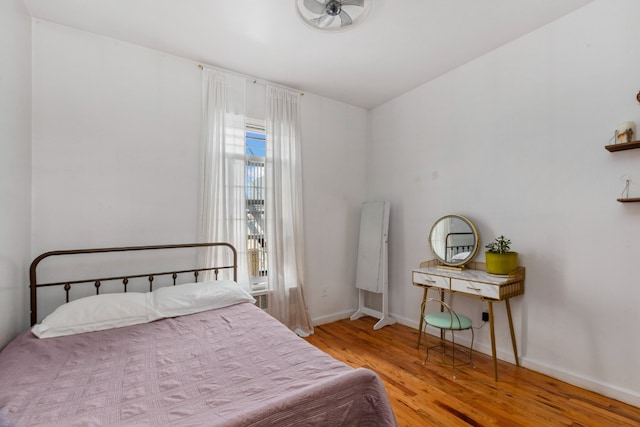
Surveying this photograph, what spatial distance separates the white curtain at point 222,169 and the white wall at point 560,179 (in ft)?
7.36

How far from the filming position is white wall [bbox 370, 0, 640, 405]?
81.7 inches

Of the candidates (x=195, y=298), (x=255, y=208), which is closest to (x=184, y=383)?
(x=195, y=298)

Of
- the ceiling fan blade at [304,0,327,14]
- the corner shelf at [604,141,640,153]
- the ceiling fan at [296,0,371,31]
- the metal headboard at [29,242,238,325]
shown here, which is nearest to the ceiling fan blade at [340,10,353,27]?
the ceiling fan at [296,0,371,31]

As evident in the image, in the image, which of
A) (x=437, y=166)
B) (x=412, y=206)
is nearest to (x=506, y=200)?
(x=437, y=166)

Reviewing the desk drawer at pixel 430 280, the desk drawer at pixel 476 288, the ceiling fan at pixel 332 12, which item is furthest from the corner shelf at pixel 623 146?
the ceiling fan at pixel 332 12

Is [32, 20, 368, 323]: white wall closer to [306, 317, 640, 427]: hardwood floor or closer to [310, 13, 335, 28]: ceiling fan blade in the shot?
[310, 13, 335, 28]: ceiling fan blade

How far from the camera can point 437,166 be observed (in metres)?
3.31

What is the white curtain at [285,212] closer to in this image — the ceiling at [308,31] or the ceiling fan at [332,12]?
the ceiling at [308,31]

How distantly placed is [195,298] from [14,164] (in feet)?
4.83

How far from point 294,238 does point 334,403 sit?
2273 mm

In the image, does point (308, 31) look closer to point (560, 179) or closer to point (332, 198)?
point (332, 198)

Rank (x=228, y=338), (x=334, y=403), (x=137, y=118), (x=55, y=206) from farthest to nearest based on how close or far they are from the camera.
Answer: (x=137, y=118)
(x=55, y=206)
(x=228, y=338)
(x=334, y=403)

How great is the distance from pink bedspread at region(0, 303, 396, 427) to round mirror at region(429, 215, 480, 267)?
79.6 inches

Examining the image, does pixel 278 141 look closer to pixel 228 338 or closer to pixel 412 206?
pixel 412 206
